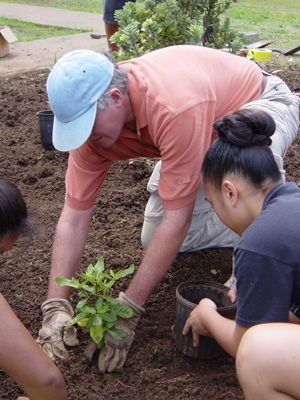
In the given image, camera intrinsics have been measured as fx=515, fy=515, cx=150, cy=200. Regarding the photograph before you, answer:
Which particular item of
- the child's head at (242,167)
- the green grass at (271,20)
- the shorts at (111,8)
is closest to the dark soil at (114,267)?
the child's head at (242,167)

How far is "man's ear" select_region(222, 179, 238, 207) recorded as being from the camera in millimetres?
1734

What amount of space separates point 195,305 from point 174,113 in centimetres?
79

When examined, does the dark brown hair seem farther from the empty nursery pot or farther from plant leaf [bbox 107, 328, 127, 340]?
the empty nursery pot

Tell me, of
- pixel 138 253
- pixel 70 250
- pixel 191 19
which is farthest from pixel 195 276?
pixel 191 19

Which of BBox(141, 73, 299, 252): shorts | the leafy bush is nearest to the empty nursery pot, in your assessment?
BBox(141, 73, 299, 252): shorts

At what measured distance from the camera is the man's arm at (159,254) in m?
2.15

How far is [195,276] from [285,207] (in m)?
1.28

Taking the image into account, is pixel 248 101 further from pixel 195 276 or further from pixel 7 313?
pixel 7 313

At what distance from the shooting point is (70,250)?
2.50 metres

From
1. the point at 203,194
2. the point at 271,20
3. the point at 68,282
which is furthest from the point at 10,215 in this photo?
the point at 271,20

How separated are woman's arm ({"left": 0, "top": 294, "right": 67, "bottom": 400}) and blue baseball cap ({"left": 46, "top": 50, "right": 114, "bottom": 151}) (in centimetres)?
78

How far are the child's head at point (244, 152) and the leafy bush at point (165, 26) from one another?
2100mm

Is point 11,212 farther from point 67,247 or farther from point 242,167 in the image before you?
point 242,167

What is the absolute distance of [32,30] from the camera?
32.8 ft
